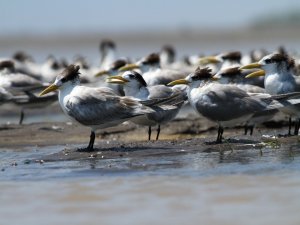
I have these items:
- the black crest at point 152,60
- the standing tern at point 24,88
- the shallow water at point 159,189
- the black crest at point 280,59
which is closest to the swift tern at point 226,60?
the black crest at point 152,60

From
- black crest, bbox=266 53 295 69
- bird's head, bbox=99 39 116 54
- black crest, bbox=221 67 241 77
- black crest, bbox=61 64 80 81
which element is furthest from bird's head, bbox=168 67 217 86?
bird's head, bbox=99 39 116 54

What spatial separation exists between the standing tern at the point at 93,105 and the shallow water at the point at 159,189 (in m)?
0.57

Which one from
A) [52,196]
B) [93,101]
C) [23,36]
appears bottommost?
[52,196]

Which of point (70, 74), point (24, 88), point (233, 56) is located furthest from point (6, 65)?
point (70, 74)

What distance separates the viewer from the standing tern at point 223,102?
35.7ft

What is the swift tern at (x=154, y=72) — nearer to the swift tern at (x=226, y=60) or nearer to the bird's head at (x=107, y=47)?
the swift tern at (x=226, y=60)

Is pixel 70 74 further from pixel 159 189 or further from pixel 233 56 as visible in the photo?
pixel 233 56

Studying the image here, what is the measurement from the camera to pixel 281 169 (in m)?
8.99

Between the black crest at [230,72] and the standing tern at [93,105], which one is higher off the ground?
the black crest at [230,72]

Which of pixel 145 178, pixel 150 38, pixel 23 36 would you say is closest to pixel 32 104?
pixel 145 178

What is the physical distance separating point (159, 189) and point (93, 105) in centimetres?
250

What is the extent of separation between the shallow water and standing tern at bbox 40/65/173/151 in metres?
0.57

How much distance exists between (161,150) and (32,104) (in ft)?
17.7

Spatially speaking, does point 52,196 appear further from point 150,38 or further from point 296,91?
point 150,38
